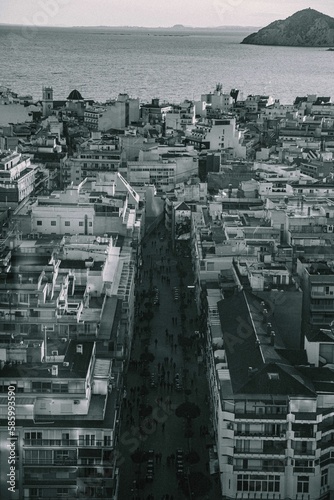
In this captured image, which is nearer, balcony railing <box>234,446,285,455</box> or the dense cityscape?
the dense cityscape

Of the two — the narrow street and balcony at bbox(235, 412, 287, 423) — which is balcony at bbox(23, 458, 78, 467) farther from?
balcony at bbox(235, 412, 287, 423)

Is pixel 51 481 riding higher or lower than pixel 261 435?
lower

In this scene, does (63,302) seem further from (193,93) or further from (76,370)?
(193,93)

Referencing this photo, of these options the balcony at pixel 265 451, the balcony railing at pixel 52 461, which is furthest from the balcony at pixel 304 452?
the balcony railing at pixel 52 461

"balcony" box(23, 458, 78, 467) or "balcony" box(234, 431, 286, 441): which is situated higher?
"balcony" box(234, 431, 286, 441)

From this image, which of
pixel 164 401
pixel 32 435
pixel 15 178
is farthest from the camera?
pixel 15 178

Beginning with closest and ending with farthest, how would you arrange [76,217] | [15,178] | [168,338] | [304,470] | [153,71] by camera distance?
1. [304,470]
2. [168,338]
3. [76,217]
4. [15,178]
5. [153,71]

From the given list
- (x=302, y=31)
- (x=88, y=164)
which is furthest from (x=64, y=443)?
(x=302, y=31)

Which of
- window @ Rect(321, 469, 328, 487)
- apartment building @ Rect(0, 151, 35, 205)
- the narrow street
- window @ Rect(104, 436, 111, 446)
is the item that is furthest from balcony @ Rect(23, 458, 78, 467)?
apartment building @ Rect(0, 151, 35, 205)

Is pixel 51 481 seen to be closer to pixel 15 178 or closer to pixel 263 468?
pixel 263 468
